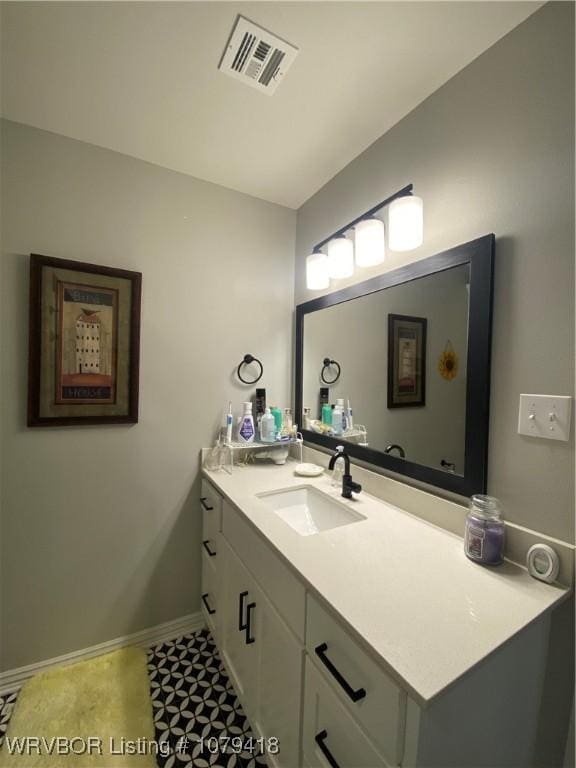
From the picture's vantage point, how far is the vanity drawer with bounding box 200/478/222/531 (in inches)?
54.9

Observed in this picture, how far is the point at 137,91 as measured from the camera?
3.76 feet

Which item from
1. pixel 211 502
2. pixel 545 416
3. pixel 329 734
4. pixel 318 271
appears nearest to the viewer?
pixel 329 734

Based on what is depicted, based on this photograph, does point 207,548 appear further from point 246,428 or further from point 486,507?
point 486,507

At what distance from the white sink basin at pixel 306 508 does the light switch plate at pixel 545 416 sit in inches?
26.8

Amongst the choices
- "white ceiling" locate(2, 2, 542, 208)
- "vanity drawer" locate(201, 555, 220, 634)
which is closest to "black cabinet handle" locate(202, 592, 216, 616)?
"vanity drawer" locate(201, 555, 220, 634)

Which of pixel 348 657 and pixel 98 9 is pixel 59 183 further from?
pixel 348 657

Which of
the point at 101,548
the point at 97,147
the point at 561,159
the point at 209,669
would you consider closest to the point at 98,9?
the point at 97,147

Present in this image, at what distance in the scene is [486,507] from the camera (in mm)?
886

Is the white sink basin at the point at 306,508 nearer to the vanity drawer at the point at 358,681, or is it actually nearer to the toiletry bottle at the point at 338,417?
the toiletry bottle at the point at 338,417

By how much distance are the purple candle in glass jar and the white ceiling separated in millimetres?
1342

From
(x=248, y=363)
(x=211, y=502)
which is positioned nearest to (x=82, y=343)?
(x=248, y=363)

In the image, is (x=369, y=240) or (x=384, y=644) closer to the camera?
(x=384, y=644)

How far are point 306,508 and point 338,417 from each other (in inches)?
17.9

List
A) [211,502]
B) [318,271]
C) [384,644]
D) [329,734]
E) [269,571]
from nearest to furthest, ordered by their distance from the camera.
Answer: [384,644] < [329,734] < [269,571] < [211,502] < [318,271]
